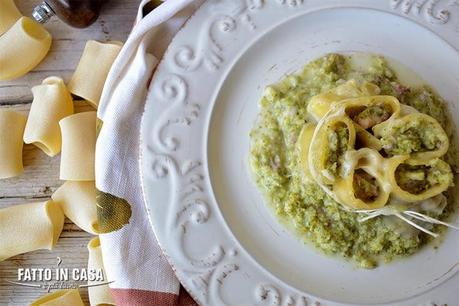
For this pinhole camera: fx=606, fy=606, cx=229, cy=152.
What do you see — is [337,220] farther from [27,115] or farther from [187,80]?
[27,115]

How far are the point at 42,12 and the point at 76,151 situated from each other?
71 centimetres

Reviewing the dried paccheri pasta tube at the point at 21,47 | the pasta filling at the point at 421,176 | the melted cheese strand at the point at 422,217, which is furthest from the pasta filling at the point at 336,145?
the dried paccheri pasta tube at the point at 21,47

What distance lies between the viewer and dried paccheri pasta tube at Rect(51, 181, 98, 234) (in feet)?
9.16

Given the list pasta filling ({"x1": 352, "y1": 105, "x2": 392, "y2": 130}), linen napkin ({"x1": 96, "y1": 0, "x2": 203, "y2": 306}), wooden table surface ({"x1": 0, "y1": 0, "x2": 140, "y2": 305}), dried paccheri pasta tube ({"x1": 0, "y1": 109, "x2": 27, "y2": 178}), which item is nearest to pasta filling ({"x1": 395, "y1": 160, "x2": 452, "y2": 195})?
pasta filling ({"x1": 352, "y1": 105, "x2": 392, "y2": 130})

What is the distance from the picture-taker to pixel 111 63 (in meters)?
2.85

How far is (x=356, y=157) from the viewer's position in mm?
2236

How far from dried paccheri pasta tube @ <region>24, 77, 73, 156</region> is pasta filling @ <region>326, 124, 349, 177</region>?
1.32 m

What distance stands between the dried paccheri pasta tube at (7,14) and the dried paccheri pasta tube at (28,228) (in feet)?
2.90

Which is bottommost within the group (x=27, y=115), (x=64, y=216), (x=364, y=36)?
(x=64, y=216)

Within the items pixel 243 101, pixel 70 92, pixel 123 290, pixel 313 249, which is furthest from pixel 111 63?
pixel 313 249

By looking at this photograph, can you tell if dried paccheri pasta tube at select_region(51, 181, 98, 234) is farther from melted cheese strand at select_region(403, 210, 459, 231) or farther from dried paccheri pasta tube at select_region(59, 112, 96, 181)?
melted cheese strand at select_region(403, 210, 459, 231)

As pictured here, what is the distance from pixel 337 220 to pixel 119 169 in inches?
37.3

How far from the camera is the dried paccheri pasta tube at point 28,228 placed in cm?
279

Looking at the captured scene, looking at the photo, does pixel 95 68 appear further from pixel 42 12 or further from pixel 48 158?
pixel 48 158
